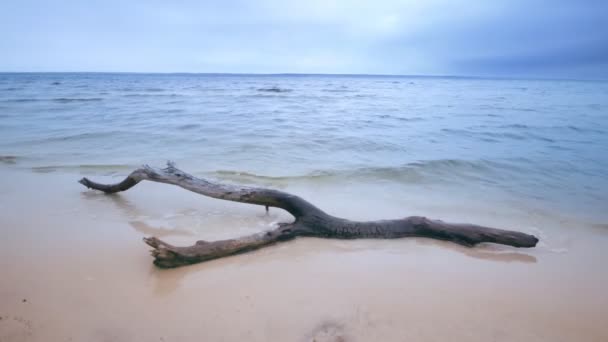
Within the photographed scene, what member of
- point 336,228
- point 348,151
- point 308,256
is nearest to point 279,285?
point 308,256

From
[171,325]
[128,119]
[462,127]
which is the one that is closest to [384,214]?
[171,325]

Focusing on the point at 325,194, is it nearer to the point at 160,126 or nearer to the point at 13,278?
the point at 13,278

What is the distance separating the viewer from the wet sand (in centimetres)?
218

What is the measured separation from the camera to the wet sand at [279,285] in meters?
2.18

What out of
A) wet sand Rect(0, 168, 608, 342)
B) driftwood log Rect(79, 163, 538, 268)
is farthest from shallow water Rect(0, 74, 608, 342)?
driftwood log Rect(79, 163, 538, 268)

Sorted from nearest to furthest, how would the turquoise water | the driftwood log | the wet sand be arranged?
the wet sand, the driftwood log, the turquoise water

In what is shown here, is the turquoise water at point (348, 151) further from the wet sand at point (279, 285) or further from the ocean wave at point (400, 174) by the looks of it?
the wet sand at point (279, 285)

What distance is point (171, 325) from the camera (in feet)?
7.16

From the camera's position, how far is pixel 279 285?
8.77 ft

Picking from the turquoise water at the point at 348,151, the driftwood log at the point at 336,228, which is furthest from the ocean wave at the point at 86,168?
the driftwood log at the point at 336,228

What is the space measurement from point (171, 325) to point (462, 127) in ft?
40.0

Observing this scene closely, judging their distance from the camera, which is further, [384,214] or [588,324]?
[384,214]

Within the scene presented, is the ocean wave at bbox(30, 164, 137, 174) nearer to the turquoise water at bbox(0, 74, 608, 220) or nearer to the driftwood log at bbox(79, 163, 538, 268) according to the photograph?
the turquoise water at bbox(0, 74, 608, 220)

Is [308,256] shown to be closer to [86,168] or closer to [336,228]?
[336,228]
